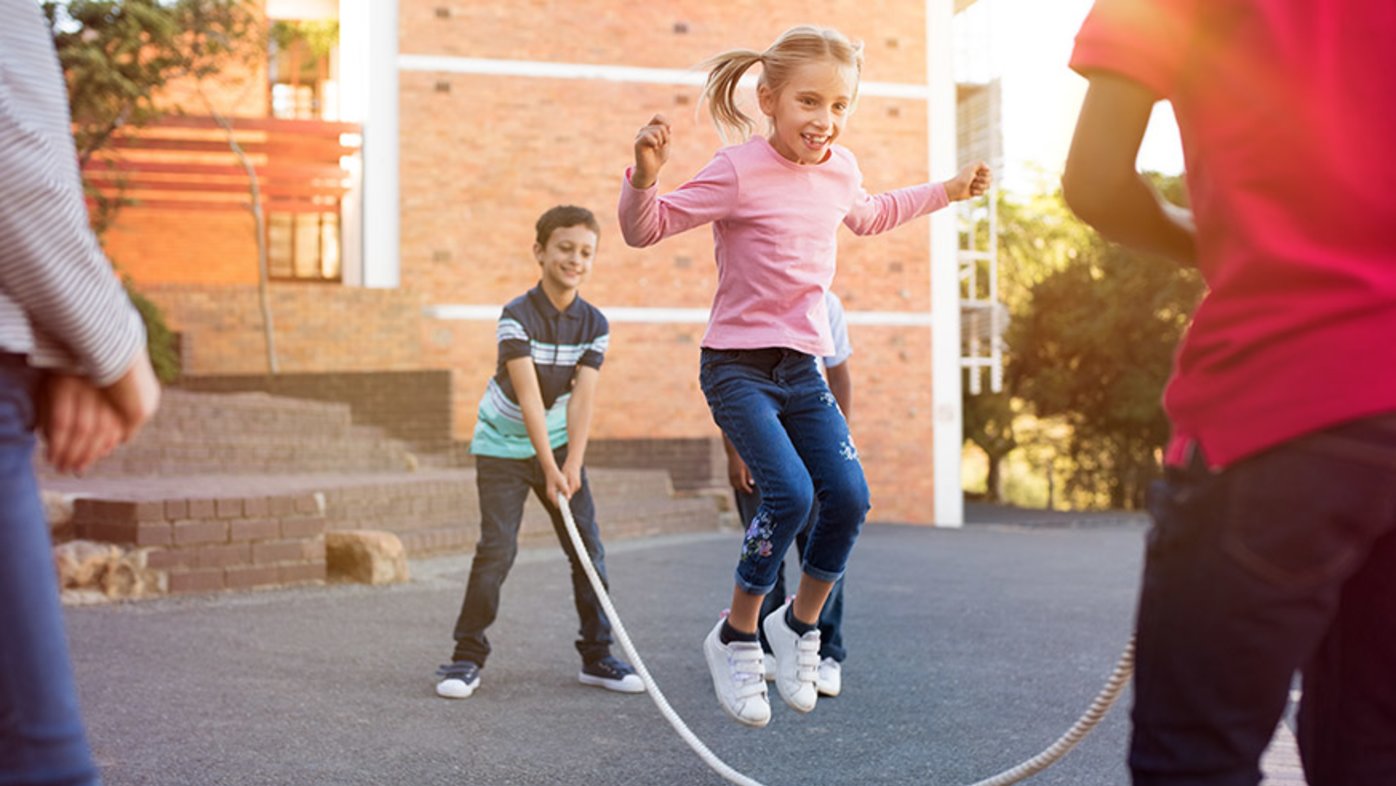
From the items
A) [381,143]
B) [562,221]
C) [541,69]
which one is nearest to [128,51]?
[381,143]

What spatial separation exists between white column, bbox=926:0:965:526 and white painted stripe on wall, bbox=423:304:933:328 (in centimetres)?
45

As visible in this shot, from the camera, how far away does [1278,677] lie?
64.9 inches

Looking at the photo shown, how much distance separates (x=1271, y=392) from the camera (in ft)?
5.39

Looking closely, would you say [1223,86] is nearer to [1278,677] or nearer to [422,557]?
[1278,677]

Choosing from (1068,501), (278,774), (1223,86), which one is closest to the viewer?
(1223,86)

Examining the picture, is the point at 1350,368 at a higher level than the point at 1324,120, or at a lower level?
lower

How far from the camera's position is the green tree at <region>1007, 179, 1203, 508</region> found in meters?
33.4

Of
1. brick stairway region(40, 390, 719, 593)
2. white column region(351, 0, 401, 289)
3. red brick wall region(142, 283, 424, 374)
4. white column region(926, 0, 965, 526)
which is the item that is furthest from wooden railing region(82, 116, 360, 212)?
white column region(926, 0, 965, 526)

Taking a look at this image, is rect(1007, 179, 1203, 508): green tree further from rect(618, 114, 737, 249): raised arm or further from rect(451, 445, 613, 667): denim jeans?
A: rect(618, 114, 737, 249): raised arm

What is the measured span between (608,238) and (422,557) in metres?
11.6

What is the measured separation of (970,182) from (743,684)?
164cm

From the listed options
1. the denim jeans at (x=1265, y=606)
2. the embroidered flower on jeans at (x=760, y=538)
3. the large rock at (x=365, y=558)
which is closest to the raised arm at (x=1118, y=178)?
the denim jeans at (x=1265, y=606)

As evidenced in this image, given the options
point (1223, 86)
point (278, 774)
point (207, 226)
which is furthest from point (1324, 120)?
point (207, 226)

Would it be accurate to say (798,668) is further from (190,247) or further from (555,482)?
(190,247)
